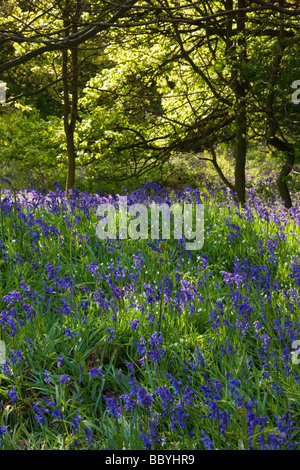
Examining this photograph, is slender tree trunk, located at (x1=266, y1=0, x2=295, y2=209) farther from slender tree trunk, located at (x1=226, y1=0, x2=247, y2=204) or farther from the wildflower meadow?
the wildflower meadow

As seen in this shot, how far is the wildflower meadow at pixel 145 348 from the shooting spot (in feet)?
7.48

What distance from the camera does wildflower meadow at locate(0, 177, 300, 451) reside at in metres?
2.28

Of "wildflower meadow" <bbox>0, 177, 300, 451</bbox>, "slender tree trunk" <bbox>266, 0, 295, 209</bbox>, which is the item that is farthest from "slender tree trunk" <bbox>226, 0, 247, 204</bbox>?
"wildflower meadow" <bbox>0, 177, 300, 451</bbox>

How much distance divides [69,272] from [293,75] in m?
4.75

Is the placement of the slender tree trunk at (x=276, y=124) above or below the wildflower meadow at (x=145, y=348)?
above

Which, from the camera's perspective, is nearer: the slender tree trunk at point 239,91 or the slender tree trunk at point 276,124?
the slender tree trunk at point 276,124

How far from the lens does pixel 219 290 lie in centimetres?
402

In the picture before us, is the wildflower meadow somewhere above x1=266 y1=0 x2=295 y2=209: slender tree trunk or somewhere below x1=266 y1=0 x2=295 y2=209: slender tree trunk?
below

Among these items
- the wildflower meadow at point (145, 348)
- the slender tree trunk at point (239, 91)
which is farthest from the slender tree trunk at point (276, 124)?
the wildflower meadow at point (145, 348)

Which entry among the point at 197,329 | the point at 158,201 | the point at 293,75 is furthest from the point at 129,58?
the point at 197,329

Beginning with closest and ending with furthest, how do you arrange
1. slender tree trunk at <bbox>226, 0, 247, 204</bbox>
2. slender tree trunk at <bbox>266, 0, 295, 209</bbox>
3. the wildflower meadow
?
the wildflower meadow < slender tree trunk at <bbox>266, 0, 295, 209</bbox> < slender tree trunk at <bbox>226, 0, 247, 204</bbox>

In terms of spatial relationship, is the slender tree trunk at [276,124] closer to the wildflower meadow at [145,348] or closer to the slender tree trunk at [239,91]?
the slender tree trunk at [239,91]

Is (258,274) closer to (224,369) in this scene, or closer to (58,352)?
(224,369)

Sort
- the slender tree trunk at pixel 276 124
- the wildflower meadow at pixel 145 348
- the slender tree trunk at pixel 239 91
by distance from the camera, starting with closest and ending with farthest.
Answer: the wildflower meadow at pixel 145 348 → the slender tree trunk at pixel 276 124 → the slender tree trunk at pixel 239 91
